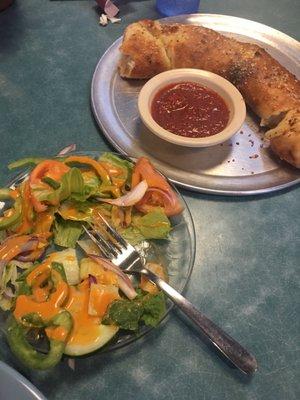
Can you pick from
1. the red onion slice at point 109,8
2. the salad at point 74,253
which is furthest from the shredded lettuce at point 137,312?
the red onion slice at point 109,8

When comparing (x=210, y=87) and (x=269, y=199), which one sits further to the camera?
(x=210, y=87)

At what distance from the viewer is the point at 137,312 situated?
3.09ft

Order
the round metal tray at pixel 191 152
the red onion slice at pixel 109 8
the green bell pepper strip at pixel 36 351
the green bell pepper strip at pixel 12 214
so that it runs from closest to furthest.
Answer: the green bell pepper strip at pixel 36 351, the green bell pepper strip at pixel 12 214, the round metal tray at pixel 191 152, the red onion slice at pixel 109 8

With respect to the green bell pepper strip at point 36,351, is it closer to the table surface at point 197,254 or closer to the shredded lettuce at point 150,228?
the table surface at point 197,254

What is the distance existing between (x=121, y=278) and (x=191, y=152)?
0.55m

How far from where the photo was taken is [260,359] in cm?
104

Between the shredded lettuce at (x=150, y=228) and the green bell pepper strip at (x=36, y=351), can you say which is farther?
the shredded lettuce at (x=150, y=228)

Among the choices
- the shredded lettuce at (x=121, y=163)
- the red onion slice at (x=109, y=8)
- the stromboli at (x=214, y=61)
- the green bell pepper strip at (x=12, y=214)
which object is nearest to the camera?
the green bell pepper strip at (x=12, y=214)

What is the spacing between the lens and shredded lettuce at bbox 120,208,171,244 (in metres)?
1.14

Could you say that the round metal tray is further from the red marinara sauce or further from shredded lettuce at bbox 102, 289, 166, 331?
shredded lettuce at bbox 102, 289, 166, 331

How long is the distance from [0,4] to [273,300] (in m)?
1.56

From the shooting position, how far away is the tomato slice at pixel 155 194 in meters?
1.16

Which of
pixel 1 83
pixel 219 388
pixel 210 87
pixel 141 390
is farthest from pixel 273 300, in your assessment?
pixel 1 83

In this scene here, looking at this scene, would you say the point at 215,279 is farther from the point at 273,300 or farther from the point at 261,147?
the point at 261,147
